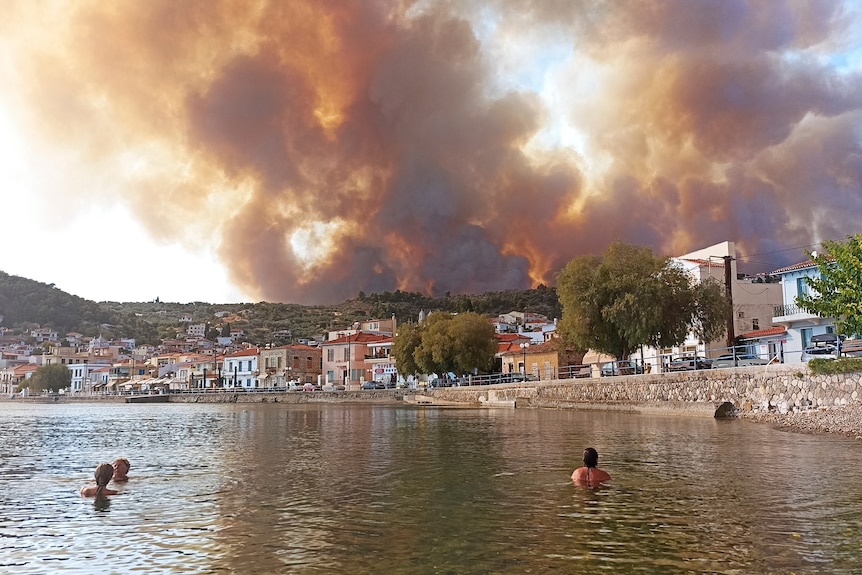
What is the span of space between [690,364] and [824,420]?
18.5 meters

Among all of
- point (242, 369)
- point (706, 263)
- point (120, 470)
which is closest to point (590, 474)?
point (120, 470)

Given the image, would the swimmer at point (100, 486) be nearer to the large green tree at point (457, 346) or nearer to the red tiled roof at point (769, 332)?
the red tiled roof at point (769, 332)

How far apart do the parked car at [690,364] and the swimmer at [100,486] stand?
32371 millimetres

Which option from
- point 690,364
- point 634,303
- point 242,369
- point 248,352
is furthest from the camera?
point 242,369

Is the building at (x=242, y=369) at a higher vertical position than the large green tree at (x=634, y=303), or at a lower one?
lower

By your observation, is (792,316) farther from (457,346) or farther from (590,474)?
(590,474)

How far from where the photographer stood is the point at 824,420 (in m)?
24.5

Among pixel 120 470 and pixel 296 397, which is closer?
pixel 120 470

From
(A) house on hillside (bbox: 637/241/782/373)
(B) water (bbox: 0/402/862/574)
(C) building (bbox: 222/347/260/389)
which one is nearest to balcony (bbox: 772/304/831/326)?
(A) house on hillside (bbox: 637/241/782/373)

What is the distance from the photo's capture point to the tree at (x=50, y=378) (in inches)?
5310

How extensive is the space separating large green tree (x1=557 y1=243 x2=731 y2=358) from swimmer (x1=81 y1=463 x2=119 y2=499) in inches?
1354

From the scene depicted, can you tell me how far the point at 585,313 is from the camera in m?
44.7

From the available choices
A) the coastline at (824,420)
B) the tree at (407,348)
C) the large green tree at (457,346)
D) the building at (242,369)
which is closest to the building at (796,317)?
the coastline at (824,420)

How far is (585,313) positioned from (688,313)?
6570mm
